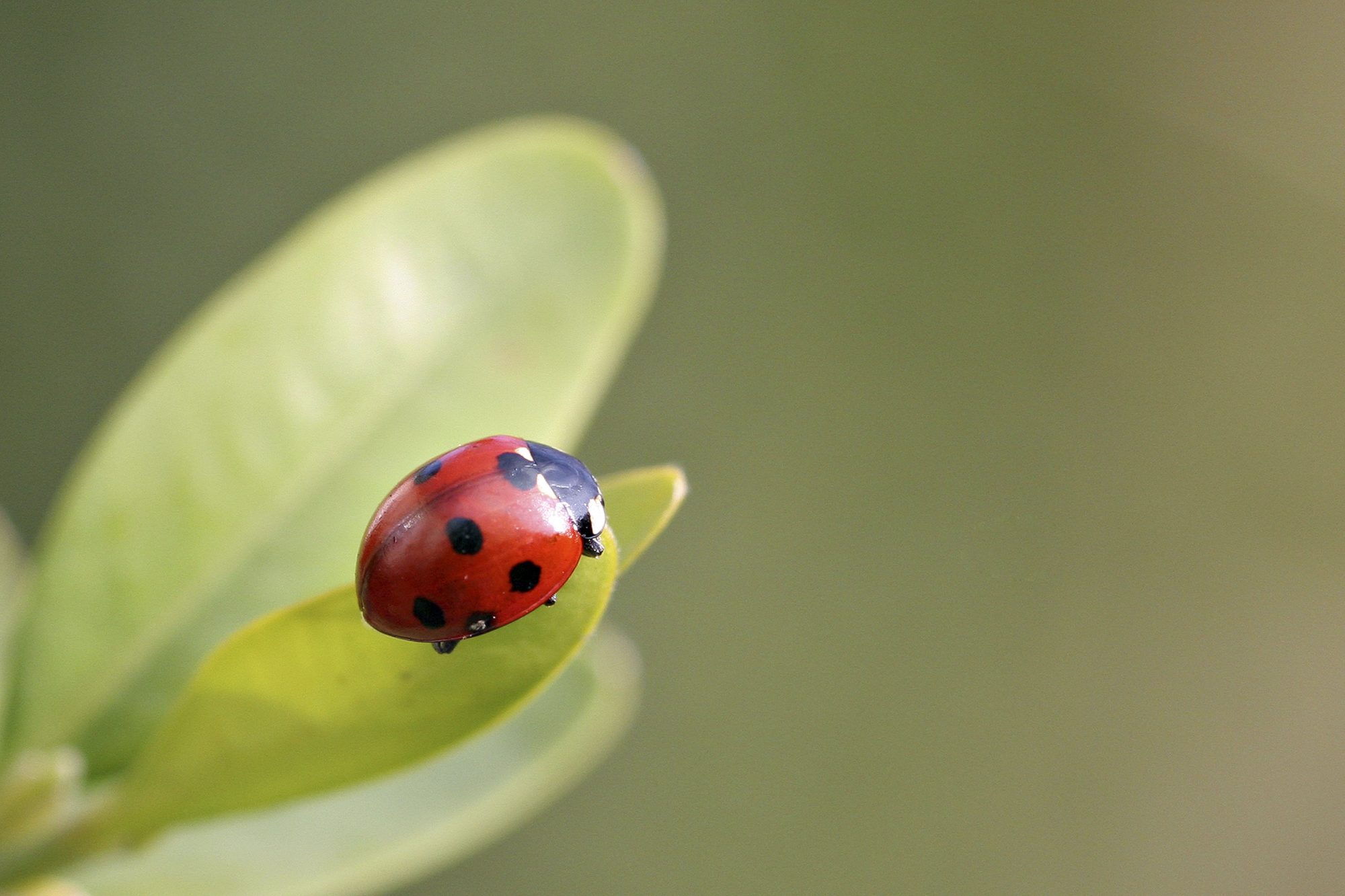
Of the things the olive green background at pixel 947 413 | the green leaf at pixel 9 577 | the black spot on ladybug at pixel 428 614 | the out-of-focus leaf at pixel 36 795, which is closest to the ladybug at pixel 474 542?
the black spot on ladybug at pixel 428 614

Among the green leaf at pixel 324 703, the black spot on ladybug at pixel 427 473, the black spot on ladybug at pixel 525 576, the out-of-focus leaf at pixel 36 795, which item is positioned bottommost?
the green leaf at pixel 324 703

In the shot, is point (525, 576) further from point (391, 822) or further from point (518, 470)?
point (391, 822)

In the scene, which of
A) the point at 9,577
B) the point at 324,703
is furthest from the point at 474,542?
the point at 9,577

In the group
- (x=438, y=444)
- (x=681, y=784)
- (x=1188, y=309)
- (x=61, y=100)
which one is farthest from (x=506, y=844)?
(x=1188, y=309)

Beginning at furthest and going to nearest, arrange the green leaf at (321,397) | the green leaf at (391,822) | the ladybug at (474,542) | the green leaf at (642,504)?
the green leaf at (391,822)
the green leaf at (321,397)
the ladybug at (474,542)
the green leaf at (642,504)

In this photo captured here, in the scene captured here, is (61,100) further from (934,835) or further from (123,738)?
(934,835)

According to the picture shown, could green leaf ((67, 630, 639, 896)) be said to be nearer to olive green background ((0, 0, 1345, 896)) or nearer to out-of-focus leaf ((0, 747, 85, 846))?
out-of-focus leaf ((0, 747, 85, 846))

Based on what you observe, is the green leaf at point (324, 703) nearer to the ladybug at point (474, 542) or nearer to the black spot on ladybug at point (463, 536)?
the ladybug at point (474, 542)
